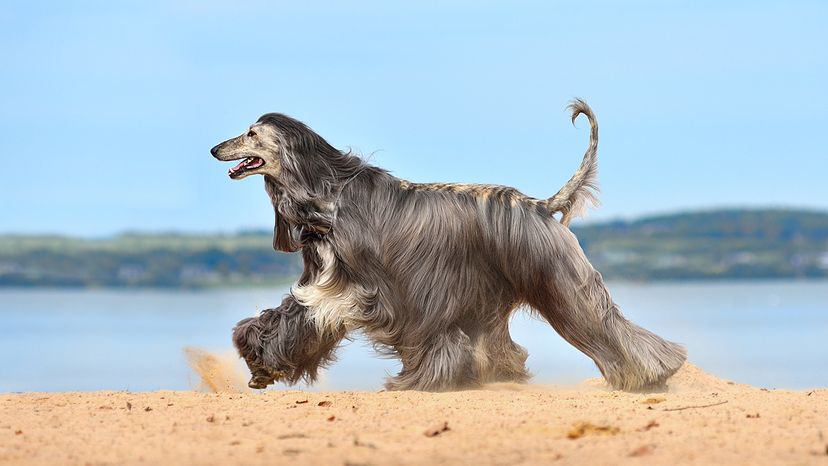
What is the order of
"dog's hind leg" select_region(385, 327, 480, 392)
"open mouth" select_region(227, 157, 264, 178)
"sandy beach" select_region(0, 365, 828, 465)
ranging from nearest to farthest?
1. "sandy beach" select_region(0, 365, 828, 465)
2. "dog's hind leg" select_region(385, 327, 480, 392)
3. "open mouth" select_region(227, 157, 264, 178)

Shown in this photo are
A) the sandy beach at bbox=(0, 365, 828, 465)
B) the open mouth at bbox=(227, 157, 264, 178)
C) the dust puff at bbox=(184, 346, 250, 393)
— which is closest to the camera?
the sandy beach at bbox=(0, 365, 828, 465)

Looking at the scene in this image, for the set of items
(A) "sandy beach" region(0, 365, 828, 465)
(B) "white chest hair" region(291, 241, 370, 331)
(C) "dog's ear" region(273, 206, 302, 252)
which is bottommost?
(A) "sandy beach" region(0, 365, 828, 465)

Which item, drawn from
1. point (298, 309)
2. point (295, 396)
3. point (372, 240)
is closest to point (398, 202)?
point (372, 240)

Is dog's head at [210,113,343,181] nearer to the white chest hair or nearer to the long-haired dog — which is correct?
the long-haired dog

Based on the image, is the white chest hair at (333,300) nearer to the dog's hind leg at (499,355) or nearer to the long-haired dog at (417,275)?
the long-haired dog at (417,275)

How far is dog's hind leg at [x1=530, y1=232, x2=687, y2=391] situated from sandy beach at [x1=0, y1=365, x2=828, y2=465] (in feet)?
1.17

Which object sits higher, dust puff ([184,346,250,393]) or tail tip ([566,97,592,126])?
tail tip ([566,97,592,126])

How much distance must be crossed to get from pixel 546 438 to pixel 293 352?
3259mm

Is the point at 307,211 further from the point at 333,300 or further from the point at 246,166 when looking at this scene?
the point at 333,300

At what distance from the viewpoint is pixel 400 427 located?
7.54m

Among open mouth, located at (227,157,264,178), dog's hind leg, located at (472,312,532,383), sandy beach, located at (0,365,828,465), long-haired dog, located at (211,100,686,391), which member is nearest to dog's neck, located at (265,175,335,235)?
long-haired dog, located at (211,100,686,391)

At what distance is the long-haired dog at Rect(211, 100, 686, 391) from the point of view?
9648 mm

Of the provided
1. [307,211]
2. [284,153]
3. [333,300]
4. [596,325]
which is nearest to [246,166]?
[284,153]

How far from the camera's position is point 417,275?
9.62 m
